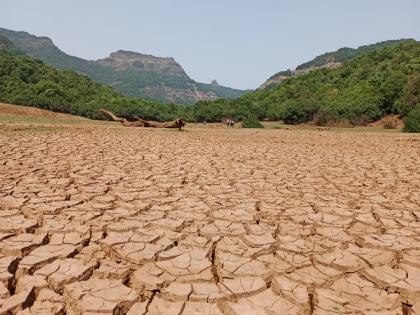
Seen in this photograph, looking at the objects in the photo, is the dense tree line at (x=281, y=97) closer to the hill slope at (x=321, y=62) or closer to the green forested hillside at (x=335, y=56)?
the hill slope at (x=321, y=62)

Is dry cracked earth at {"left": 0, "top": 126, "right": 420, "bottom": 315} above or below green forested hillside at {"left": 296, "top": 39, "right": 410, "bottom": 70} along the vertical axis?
below

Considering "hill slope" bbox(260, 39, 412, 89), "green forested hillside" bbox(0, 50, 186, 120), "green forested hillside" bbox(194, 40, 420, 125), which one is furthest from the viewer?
"hill slope" bbox(260, 39, 412, 89)

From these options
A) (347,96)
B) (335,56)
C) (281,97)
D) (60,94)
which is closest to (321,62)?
(335,56)

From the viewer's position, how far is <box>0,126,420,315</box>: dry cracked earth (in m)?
1.80

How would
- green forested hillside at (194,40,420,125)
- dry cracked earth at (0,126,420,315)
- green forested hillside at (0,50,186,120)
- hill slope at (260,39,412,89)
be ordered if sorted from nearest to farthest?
dry cracked earth at (0,126,420,315) → green forested hillside at (0,50,186,120) → green forested hillside at (194,40,420,125) → hill slope at (260,39,412,89)

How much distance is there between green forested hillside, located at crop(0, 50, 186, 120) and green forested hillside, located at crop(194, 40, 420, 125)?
5961 mm

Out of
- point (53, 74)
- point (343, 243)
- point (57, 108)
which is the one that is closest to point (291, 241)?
point (343, 243)

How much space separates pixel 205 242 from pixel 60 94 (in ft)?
105

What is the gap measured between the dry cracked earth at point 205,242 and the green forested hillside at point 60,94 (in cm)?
2403

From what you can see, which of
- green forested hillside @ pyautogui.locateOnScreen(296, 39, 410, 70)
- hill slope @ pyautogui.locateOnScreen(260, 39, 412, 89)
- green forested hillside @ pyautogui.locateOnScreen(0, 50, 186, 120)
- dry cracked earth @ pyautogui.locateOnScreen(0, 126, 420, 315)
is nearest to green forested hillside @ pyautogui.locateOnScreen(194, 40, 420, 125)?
green forested hillside @ pyautogui.locateOnScreen(0, 50, 186, 120)

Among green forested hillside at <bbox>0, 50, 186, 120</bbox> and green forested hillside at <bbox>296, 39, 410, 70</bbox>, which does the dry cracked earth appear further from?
green forested hillside at <bbox>296, 39, 410, 70</bbox>

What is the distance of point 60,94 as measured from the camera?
3111 cm

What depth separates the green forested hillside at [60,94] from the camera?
2823cm

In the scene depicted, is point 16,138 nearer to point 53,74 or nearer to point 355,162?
point 355,162
